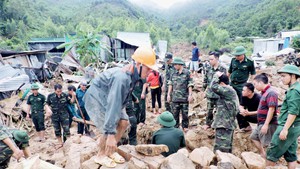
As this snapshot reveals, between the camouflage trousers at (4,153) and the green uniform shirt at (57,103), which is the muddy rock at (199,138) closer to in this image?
the camouflage trousers at (4,153)

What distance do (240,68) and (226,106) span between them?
134 centimetres

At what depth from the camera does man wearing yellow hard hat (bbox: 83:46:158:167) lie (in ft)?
7.48

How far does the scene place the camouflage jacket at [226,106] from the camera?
363 centimetres

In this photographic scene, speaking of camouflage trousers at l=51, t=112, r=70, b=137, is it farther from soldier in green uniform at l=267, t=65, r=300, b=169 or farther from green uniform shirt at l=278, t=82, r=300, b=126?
green uniform shirt at l=278, t=82, r=300, b=126

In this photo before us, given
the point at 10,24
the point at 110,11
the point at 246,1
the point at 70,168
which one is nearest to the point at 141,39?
the point at 70,168


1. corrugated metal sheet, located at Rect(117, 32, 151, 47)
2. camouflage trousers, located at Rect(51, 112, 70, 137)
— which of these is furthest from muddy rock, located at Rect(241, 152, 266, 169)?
corrugated metal sheet, located at Rect(117, 32, 151, 47)

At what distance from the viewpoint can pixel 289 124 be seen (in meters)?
2.83

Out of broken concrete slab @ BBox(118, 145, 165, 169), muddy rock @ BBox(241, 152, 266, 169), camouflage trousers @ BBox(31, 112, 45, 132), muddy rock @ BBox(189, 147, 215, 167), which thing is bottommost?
camouflage trousers @ BBox(31, 112, 45, 132)

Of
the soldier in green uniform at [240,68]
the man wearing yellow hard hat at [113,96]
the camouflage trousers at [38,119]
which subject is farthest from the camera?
the camouflage trousers at [38,119]

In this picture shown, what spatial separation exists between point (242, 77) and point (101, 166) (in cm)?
350

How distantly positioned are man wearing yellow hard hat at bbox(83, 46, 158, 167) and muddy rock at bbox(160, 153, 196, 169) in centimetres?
54

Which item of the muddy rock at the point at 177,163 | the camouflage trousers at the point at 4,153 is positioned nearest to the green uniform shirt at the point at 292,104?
the muddy rock at the point at 177,163

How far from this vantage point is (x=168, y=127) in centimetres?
346

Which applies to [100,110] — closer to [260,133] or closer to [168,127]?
[168,127]
